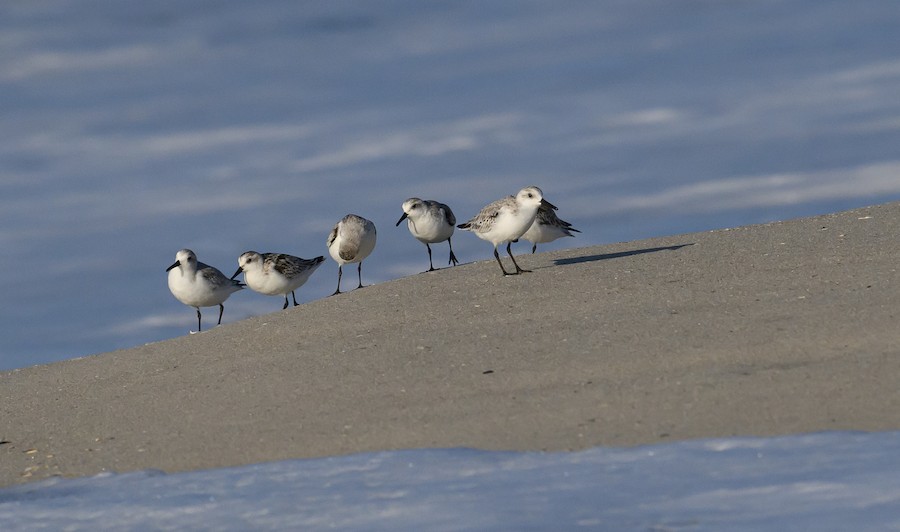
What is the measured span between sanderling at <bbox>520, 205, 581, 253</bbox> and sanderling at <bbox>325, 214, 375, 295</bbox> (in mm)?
1890

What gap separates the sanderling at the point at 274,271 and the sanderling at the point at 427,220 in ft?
4.26

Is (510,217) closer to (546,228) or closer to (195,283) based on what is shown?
(546,228)

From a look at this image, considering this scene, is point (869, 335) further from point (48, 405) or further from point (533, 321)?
point (48, 405)

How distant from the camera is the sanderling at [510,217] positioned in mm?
12078

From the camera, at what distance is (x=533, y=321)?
10.1m

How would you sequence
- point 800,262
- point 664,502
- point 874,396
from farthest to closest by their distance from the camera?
point 800,262 < point 874,396 < point 664,502

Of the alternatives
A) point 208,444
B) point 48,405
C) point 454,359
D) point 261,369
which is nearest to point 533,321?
point 454,359

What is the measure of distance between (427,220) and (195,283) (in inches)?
112

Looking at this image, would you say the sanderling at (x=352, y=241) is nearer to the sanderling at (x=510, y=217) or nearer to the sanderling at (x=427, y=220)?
the sanderling at (x=427, y=220)

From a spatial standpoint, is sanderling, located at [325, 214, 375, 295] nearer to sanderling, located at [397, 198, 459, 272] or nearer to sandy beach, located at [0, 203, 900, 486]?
sanderling, located at [397, 198, 459, 272]

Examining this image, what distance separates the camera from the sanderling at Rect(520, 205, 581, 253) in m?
14.5

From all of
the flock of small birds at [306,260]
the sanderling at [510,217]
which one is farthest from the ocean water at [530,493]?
the flock of small birds at [306,260]

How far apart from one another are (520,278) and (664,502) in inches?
241

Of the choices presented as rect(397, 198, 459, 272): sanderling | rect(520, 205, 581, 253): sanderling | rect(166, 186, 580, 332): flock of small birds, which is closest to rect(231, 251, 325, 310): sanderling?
rect(166, 186, 580, 332): flock of small birds
